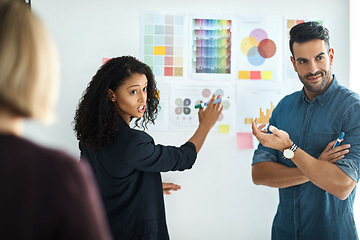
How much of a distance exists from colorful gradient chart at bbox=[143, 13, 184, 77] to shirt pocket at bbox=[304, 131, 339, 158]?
2.92 ft

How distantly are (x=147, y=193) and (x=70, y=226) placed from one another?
102cm

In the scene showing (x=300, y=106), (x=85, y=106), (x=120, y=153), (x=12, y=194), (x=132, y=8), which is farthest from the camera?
(x=132, y=8)

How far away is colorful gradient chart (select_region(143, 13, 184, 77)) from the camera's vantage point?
7.07 feet

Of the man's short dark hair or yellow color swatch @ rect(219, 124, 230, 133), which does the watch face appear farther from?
yellow color swatch @ rect(219, 124, 230, 133)

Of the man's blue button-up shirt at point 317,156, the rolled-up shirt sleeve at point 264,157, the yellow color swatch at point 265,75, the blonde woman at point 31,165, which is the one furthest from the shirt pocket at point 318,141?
the blonde woman at point 31,165

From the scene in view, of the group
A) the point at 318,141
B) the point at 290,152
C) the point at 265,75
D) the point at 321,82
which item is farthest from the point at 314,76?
the point at 265,75

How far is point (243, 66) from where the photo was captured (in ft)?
7.31

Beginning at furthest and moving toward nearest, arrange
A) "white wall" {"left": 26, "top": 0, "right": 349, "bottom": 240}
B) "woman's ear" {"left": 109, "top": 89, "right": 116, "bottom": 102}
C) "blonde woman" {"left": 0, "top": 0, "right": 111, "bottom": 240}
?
"white wall" {"left": 26, "top": 0, "right": 349, "bottom": 240} → "woman's ear" {"left": 109, "top": 89, "right": 116, "bottom": 102} → "blonde woman" {"left": 0, "top": 0, "right": 111, "bottom": 240}

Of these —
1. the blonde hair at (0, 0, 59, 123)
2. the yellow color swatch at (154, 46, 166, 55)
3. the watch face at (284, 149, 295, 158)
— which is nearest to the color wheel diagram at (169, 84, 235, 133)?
the yellow color swatch at (154, 46, 166, 55)

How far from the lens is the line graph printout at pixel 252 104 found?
223 centimetres

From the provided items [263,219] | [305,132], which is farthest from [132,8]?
[263,219]

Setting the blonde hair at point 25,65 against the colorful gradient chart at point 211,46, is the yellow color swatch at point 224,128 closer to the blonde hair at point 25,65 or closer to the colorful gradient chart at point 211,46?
the colorful gradient chart at point 211,46

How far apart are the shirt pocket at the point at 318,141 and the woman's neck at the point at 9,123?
1.40m

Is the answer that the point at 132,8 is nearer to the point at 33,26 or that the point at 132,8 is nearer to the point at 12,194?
the point at 33,26
